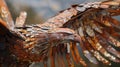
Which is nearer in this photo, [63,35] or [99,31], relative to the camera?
[63,35]

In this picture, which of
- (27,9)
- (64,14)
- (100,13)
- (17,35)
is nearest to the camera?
(17,35)

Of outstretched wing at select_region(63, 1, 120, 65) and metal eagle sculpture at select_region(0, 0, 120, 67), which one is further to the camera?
outstretched wing at select_region(63, 1, 120, 65)

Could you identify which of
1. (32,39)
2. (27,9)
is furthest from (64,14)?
(27,9)

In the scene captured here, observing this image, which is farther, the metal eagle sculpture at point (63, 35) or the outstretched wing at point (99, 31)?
the outstretched wing at point (99, 31)

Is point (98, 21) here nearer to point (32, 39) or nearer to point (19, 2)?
point (32, 39)
